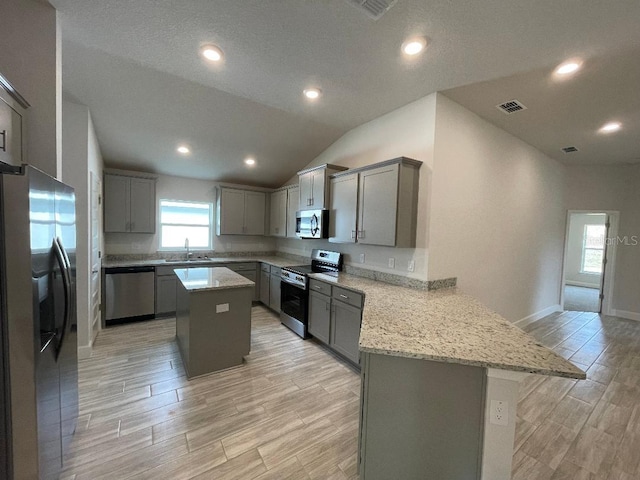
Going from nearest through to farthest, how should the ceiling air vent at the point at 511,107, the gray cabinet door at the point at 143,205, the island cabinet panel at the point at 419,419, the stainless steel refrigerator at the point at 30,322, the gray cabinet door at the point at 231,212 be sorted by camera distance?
the stainless steel refrigerator at the point at 30,322, the island cabinet panel at the point at 419,419, the ceiling air vent at the point at 511,107, the gray cabinet door at the point at 143,205, the gray cabinet door at the point at 231,212

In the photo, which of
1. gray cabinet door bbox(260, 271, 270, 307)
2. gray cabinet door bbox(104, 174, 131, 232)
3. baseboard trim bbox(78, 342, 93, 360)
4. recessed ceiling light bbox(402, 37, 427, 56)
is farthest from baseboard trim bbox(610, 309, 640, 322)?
gray cabinet door bbox(104, 174, 131, 232)

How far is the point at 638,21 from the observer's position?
1.69 meters

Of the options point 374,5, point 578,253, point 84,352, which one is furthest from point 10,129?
point 578,253

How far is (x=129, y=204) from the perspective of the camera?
435 cm

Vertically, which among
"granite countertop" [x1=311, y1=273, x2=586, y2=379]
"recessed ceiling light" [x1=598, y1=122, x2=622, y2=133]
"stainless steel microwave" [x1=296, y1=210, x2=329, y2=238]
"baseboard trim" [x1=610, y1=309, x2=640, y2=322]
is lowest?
"baseboard trim" [x1=610, y1=309, x2=640, y2=322]

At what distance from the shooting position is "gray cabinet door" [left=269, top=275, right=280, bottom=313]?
4.46 metres

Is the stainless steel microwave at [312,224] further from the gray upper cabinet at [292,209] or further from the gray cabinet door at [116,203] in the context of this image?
the gray cabinet door at [116,203]

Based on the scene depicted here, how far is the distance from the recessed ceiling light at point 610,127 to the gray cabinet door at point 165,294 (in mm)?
6434

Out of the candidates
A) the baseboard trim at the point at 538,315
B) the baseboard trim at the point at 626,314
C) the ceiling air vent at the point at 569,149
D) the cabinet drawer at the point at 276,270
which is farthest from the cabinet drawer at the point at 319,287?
the baseboard trim at the point at 626,314

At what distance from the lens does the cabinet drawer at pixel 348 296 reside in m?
2.76

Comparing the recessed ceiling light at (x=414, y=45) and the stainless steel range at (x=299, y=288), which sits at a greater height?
the recessed ceiling light at (x=414, y=45)

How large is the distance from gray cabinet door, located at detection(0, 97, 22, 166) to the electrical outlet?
2.83 meters

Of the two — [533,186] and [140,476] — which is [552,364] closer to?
[140,476]

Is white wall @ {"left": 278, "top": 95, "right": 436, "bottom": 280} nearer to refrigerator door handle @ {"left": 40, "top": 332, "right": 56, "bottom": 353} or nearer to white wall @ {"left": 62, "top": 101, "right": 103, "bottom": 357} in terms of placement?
refrigerator door handle @ {"left": 40, "top": 332, "right": 56, "bottom": 353}
